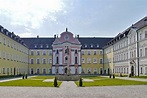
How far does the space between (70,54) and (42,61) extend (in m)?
12.2

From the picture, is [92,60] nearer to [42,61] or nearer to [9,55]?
[42,61]

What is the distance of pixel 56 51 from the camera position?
241 ft

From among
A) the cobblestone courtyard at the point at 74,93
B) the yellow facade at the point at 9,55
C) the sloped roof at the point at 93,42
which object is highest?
the sloped roof at the point at 93,42

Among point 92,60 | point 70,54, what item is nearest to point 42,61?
point 70,54

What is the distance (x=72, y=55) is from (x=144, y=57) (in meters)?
34.4

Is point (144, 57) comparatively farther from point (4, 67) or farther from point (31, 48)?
point (31, 48)

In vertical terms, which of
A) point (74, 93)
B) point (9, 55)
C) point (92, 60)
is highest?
point (9, 55)

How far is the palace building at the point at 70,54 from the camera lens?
165 ft

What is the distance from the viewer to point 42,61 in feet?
259

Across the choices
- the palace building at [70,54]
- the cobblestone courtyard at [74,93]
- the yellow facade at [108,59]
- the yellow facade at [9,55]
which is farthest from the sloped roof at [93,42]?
the cobblestone courtyard at [74,93]

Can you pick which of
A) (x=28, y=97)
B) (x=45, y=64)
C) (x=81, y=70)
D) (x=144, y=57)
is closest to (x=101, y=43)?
(x=81, y=70)

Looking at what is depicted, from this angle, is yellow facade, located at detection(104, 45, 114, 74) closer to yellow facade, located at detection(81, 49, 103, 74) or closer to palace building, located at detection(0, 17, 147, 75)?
palace building, located at detection(0, 17, 147, 75)

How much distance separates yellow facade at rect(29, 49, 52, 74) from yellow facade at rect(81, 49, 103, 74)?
1224 cm

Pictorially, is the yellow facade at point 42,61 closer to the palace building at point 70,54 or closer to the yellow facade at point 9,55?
the palace building at point 70,54
